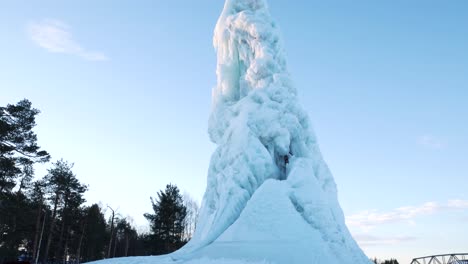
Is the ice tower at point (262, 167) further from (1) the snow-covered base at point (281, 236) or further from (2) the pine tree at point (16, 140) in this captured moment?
(2) the pine tree at point (16, 140)

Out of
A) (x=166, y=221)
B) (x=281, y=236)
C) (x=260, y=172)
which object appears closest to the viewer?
(x=281, y=236)

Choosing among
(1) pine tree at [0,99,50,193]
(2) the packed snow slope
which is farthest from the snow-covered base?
(1) pine tree at [0,99,50,193]

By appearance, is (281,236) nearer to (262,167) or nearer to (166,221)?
(262,167)

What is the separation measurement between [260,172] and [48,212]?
2907 cm

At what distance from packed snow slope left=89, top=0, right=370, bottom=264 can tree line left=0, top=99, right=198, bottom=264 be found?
7.73 metres

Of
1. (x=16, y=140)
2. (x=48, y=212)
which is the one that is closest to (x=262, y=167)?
(x=16, y=140)

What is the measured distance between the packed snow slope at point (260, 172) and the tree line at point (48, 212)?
7.73m

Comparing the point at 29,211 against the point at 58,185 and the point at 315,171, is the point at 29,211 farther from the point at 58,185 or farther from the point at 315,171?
the point at 315,171

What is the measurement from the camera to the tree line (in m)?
22.3

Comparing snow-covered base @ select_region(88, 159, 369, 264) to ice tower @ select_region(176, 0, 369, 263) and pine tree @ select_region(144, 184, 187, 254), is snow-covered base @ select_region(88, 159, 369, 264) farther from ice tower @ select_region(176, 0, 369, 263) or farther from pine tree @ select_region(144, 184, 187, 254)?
pine tree @ select_region(144, 184, 187, 254)

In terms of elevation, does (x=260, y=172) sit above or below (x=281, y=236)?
above

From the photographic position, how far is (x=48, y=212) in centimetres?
3953

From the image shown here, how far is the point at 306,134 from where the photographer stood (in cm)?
2119

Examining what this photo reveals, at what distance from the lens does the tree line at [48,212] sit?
22328mm
